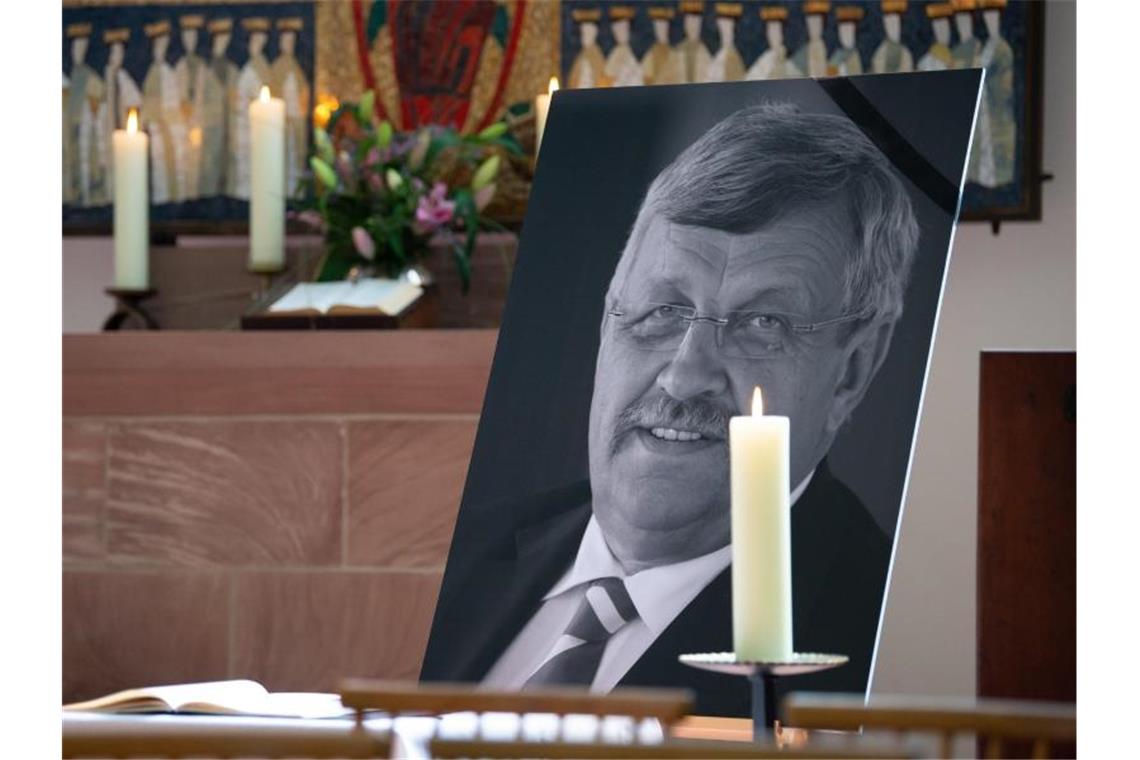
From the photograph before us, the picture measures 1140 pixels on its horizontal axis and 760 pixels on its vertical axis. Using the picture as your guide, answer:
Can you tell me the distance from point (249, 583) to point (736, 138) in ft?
4.60

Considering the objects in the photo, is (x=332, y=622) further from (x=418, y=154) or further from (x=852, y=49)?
(x=852, y=49)

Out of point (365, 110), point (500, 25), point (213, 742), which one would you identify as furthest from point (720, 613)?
point (500, 25)

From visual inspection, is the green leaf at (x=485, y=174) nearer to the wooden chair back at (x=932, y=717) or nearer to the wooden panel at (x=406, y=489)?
the wooden panel at (x=406, y=489)

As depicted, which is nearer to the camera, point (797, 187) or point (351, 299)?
point (797, 187)

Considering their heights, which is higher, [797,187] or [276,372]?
[797,187]

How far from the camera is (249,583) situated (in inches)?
116

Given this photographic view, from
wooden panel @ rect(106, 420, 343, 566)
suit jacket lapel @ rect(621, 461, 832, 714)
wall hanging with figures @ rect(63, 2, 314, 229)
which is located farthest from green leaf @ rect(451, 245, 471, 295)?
suit jacket lapel @ rect(621, 461, 832, 714)

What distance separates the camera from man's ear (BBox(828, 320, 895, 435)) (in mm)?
1718

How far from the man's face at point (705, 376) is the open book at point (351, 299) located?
120cm

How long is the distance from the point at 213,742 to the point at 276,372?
88.5 inches

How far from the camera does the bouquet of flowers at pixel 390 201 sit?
3049 mm

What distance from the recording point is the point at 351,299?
304cm
